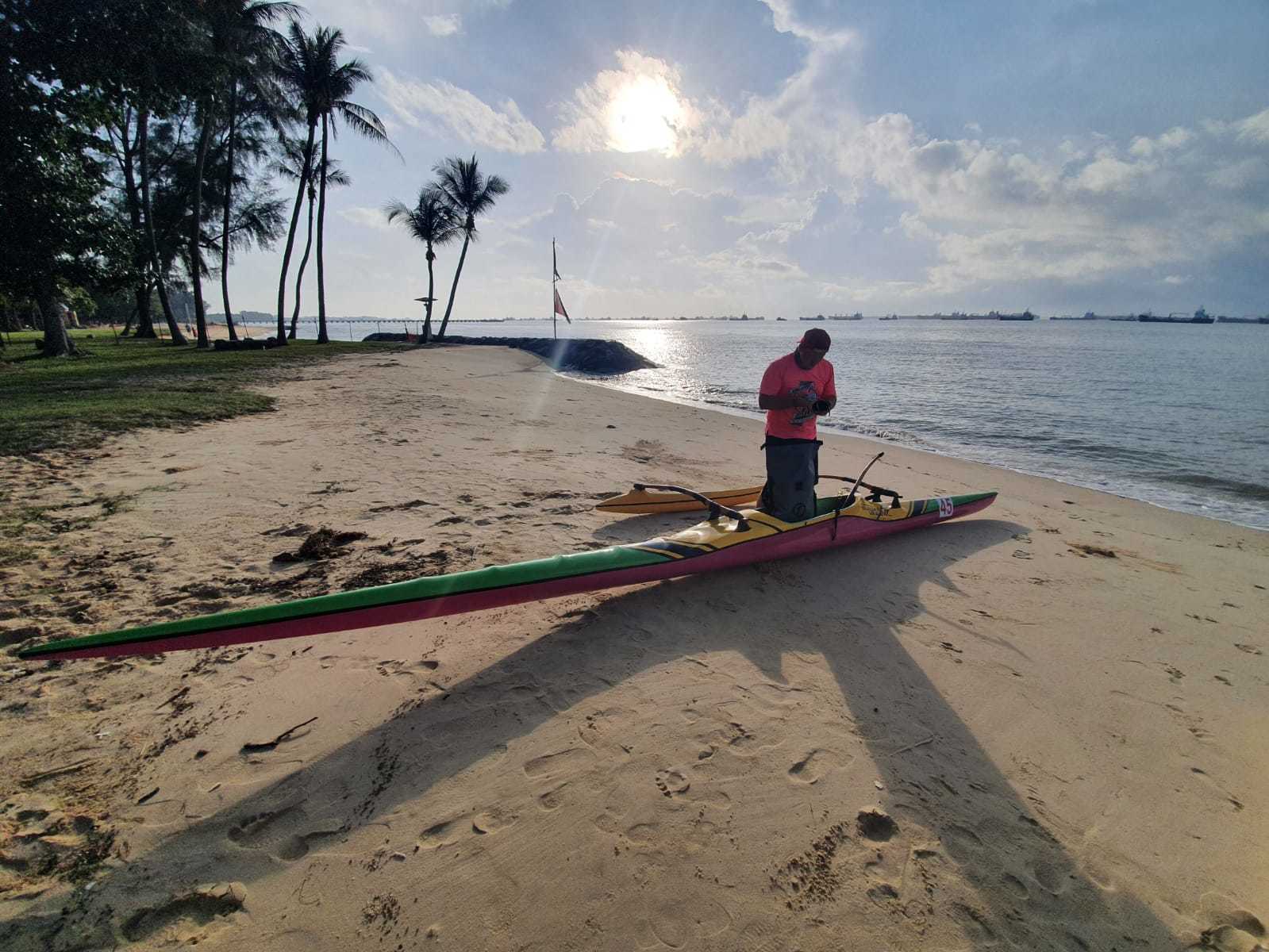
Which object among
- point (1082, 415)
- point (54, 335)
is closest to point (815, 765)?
point (1082, 415)

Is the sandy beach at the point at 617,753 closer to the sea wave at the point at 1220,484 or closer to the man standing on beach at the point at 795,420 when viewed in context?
the man standing on beach at the point at 795,420

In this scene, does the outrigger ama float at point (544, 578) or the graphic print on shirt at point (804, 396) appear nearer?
the outrigger ama float at point (544, 578)

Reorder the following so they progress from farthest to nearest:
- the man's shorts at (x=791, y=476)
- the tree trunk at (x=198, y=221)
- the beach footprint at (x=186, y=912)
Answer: the tree trunk at (x=198, y=221)
the man's shorts at (x=791, y=476)
the beach footprint at (x=186, y=912)

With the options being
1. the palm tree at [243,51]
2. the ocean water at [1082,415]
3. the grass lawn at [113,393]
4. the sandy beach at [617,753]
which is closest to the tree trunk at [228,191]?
the palm tree at [243,51]

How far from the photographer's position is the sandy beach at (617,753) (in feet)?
5.77

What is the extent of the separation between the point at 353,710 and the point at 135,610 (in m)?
1.72

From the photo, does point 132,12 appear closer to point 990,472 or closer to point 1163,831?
point 1163,831

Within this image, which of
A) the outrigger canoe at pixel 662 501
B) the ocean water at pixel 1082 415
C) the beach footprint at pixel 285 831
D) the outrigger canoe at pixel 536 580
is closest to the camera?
the beach footprint at pixel 285 831

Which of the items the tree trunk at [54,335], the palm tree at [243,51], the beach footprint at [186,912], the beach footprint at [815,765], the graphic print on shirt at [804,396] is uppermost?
the palm tree at [243,51]

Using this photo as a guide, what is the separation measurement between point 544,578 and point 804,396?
2644 millimetres

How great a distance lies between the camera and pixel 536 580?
316 cm

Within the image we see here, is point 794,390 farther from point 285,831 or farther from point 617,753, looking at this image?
point 285,831

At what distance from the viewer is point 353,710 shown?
251 cm

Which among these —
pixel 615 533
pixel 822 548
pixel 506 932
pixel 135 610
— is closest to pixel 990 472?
pixel 822 548
